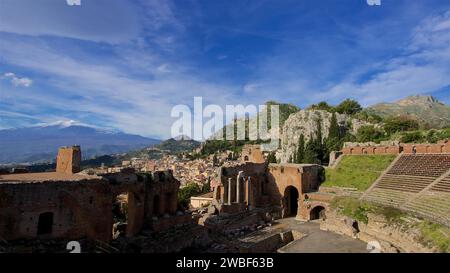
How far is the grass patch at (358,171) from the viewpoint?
30.9 meters

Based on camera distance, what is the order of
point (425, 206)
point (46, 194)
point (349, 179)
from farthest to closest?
point (349, 179)
point (425, 206)
point (46, 194)

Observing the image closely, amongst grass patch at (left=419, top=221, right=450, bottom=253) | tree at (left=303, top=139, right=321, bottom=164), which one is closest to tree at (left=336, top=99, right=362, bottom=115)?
tree at (left=303, top=139, right=321, bottom=164)

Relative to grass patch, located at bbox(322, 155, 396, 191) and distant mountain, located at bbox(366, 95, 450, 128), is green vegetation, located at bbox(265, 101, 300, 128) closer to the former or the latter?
distant mountain, located at bbox(366, 95, 450, 128)

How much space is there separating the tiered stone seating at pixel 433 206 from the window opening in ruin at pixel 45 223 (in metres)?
20.8

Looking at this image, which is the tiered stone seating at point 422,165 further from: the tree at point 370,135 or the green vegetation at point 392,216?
the tree at point 370,135

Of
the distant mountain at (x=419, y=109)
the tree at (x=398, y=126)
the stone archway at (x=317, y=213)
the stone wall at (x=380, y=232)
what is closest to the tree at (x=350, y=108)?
the tree at (x=398, y=126)

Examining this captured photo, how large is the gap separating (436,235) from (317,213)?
13540mm

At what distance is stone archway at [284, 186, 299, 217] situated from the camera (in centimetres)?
3356

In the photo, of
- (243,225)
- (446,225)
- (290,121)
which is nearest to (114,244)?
(243,225)

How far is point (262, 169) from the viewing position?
34312 mm

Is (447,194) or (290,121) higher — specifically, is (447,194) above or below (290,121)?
below
